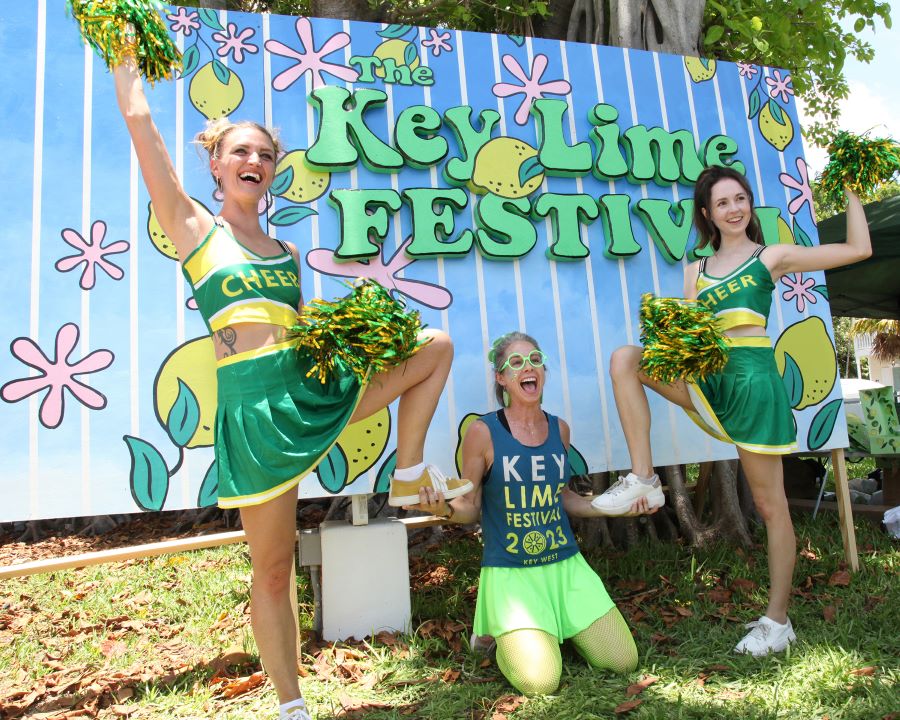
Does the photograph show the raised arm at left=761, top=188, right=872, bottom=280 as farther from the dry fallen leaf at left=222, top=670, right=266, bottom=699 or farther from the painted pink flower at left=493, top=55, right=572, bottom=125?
the dry fallen leaf at left=222, top=670, right=266, bottom=699

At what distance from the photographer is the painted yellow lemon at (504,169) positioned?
3.12m

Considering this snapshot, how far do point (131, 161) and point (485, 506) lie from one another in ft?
6.31

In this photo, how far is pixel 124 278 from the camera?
2.68 metres

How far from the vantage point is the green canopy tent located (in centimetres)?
437

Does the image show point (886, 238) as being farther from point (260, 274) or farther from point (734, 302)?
point (260, 274)

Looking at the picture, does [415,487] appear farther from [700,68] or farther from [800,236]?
[700,68]

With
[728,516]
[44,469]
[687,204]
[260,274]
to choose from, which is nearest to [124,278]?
[44,469]

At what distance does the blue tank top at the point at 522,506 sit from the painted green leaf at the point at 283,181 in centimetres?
126

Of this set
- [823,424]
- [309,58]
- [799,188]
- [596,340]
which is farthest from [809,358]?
[309,58]

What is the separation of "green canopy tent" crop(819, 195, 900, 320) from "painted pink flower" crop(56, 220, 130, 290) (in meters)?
4.18

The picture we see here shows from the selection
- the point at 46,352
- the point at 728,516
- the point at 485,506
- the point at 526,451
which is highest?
the point at 46,352

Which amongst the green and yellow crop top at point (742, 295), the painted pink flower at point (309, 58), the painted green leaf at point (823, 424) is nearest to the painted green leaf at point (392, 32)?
the painted pink flower at point (309, 58)

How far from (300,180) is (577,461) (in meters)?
1.67

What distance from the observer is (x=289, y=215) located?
2.86m
